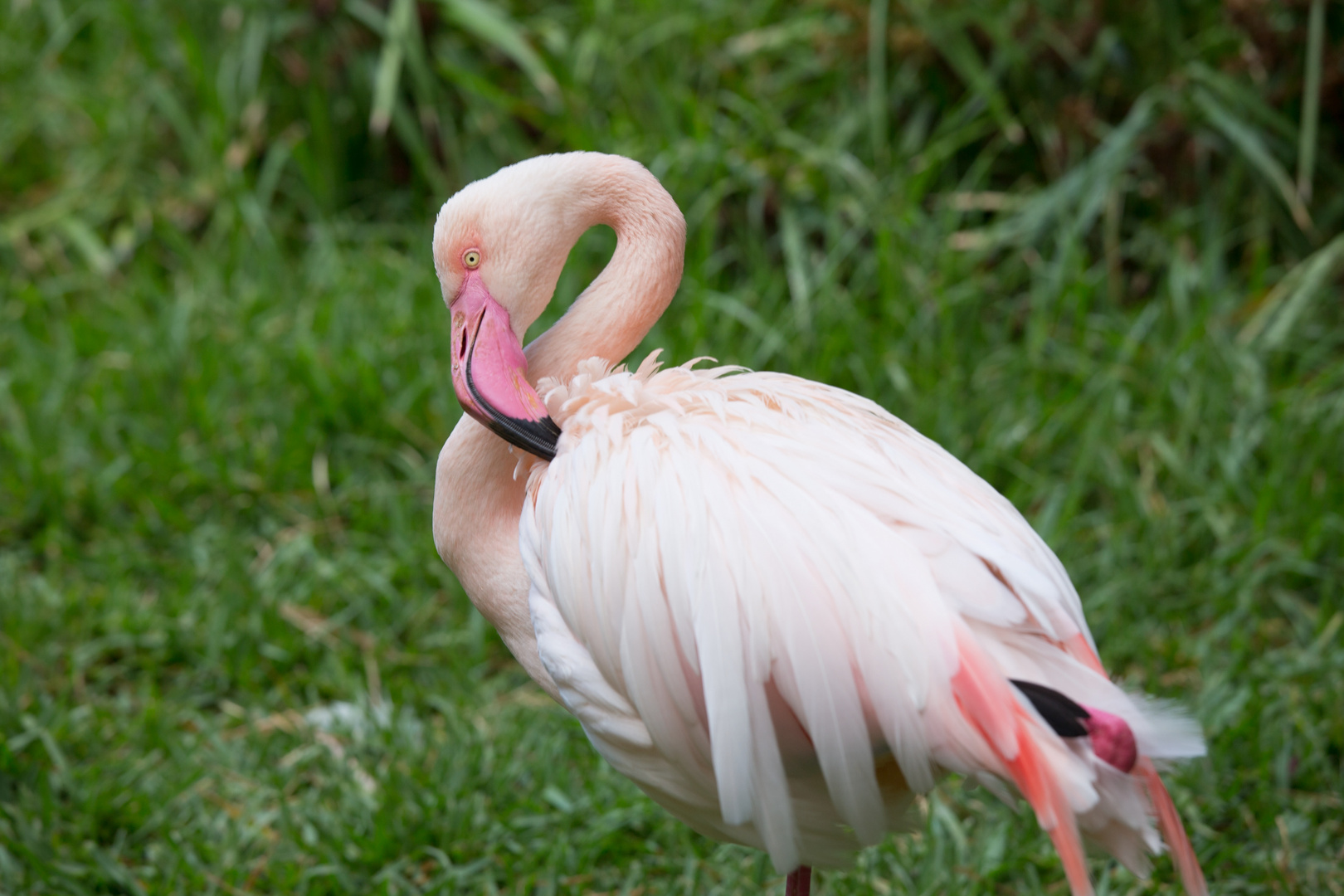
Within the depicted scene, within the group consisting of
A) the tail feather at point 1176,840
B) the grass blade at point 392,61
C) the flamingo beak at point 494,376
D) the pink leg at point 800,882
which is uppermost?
the grass blade at point 392,61

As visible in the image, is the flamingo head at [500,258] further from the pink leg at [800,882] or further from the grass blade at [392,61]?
the grass blade at [392,61]

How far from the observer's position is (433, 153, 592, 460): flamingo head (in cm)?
201

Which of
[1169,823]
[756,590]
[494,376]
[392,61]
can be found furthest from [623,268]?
[392,61]

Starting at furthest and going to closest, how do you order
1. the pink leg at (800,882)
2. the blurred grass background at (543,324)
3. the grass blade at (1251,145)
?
the grass blade at (1251,145)
the blurred grass background at (543,324)
the pink leg at (800,882)

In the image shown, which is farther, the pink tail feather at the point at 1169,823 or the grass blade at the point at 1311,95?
the grass blade at the point at 1311,95

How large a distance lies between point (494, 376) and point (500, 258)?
22 cm

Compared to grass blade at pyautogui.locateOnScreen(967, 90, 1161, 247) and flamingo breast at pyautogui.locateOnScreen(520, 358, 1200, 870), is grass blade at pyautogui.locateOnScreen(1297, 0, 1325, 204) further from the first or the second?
flamingo breast at pyautogui.locateOnScreen(520, 358, 1200, 870)

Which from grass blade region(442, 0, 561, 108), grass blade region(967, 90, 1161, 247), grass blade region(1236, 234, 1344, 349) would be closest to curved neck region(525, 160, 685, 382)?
grass blade region(967, 90, 1161, 247)

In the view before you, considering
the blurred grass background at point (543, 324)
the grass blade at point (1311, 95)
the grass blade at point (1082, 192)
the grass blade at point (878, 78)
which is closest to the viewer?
the blurred grass background at point (543, 324)

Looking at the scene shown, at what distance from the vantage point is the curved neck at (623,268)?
213cm

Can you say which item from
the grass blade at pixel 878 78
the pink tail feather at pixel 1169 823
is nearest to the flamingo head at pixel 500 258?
the pink tail feather at pixel 1169 823

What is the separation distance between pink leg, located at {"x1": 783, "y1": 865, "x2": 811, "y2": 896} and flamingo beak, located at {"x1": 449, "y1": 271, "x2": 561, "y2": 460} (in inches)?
32.2

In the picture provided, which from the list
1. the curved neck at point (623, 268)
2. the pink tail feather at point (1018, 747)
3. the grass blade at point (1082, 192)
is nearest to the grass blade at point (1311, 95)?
the grass blade at point (1082, 192)

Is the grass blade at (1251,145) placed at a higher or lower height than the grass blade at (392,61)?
lower
